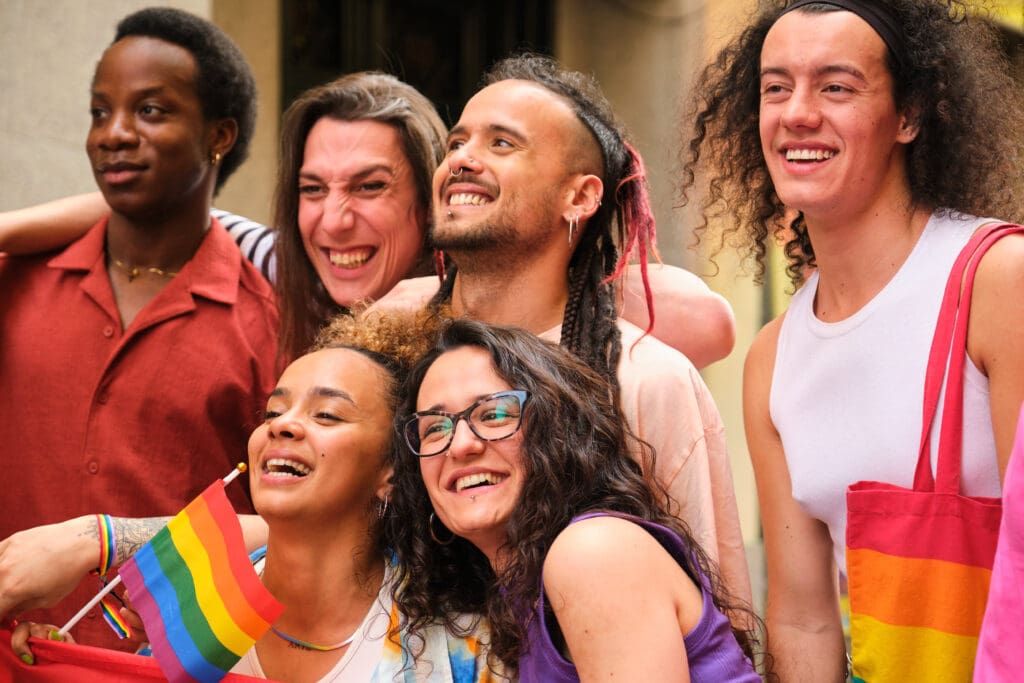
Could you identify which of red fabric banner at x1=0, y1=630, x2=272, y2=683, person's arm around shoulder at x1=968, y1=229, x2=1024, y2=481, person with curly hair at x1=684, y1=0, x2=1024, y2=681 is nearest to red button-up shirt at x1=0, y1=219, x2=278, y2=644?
red fabric banner at x1=0, y1=630, x2=272, y2=683

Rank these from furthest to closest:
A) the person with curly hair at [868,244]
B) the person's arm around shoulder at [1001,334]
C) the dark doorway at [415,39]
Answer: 1. the dark doorway at [415,39]
2. the person with curly hair at [868,244]
3. the person's arm around shoulder at [1001,334]

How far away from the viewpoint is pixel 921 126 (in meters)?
3.20

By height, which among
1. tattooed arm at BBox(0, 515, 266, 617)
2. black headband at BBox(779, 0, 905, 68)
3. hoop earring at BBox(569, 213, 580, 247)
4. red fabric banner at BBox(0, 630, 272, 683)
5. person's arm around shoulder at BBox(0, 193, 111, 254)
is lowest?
red fabric banner at BBox(0, 630, 272, 683)

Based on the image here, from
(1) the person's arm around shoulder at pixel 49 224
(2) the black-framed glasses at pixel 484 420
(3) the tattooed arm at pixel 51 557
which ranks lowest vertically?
(3) the tattooed arm at pixel 51 557

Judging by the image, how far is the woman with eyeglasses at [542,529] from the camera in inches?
110

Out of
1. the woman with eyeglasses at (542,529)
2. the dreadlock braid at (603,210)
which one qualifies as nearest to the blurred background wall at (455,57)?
the dreadlock braid at (603,210)

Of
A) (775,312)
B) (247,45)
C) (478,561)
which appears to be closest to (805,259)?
(478,561)

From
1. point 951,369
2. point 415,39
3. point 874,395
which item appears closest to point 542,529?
point 874,395

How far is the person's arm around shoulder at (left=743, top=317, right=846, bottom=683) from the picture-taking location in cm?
341

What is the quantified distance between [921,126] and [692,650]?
1.31 m

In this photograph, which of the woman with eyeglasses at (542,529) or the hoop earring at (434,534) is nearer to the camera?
the woman with eyeglasses at (542,529)

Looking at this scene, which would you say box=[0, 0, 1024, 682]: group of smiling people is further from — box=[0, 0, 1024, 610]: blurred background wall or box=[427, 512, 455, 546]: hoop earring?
box=[0, 0, 1024, 610]: blurred background wall

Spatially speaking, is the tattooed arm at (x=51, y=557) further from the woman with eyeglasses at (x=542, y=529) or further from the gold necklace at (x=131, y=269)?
the gold necklace at (x=131, y=269)

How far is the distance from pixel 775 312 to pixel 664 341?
186 inches
